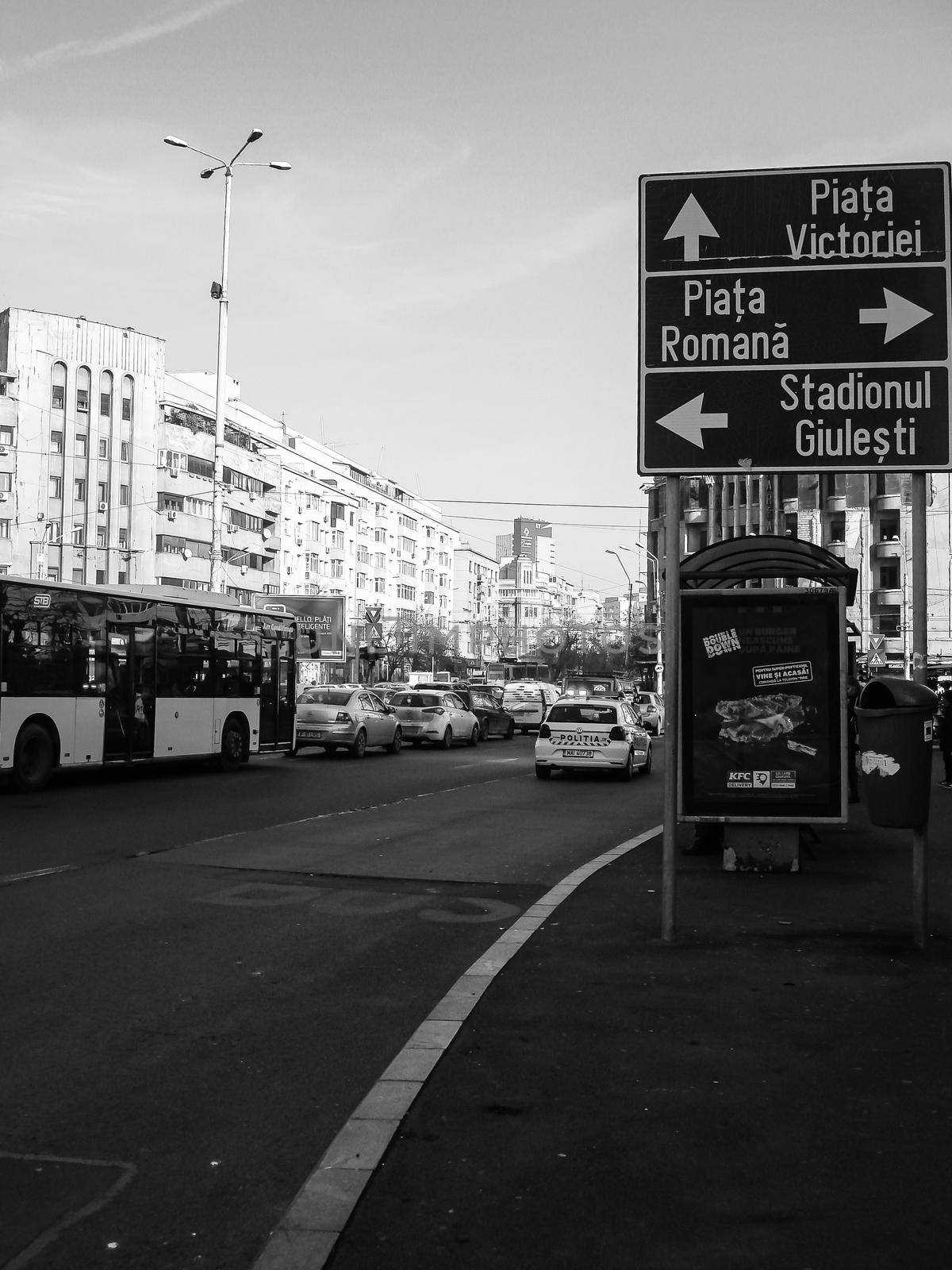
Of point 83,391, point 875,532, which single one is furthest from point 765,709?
point 875,532

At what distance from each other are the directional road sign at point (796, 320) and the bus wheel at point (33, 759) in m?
13.9

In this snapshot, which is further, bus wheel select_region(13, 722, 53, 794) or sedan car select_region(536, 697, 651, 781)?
sedan car select_region(536, 697, 651, 781)

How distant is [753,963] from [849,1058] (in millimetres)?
1841

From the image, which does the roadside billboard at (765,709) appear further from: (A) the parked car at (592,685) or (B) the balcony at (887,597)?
(B) the balcony at (887,597)

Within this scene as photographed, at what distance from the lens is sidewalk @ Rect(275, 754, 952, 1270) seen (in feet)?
12.0

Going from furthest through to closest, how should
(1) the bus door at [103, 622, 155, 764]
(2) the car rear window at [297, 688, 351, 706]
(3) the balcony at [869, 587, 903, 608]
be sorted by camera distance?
(3) the balcony at [869, 587, 903, 608] → (2) the car rear window at [297, 688, 351, 706] → (1) the bus door at [103, 622, 155, 764]

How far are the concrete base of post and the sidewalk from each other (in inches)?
113

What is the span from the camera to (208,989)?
22.2ft

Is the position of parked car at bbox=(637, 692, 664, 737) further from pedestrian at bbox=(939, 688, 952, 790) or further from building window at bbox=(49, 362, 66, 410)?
building window at bbox=(49, 362, 66, 410)

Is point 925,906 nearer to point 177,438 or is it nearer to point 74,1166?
point 74,1166

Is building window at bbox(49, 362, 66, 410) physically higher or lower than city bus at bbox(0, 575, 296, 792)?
higher

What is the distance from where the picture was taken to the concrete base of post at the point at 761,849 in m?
11.2

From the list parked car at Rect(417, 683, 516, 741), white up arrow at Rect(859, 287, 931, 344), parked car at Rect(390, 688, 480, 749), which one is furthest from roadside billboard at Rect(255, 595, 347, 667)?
white up arrow at Rect(859, 287, 931, 344)

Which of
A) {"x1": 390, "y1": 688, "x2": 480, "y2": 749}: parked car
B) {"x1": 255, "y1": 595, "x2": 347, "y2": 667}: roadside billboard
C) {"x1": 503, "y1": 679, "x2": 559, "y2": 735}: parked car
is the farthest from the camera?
{"x1": 255, "y1": 595, "x2": 347, "y2": 667}: roadside billboard
